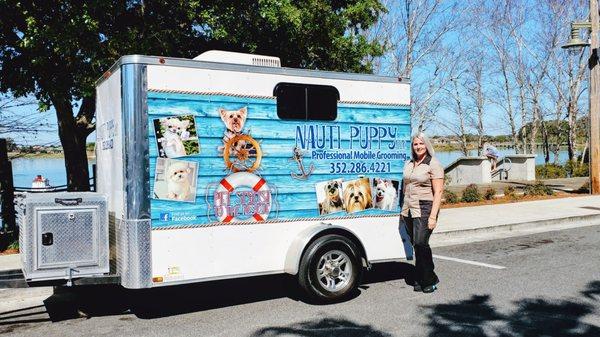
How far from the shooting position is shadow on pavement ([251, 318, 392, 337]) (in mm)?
5379

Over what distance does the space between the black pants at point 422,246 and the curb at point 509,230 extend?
3.84 m

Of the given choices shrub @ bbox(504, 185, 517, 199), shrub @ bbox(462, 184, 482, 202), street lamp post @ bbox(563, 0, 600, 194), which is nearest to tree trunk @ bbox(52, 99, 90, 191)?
shrub @ bbox(462, 184, 482, 202)

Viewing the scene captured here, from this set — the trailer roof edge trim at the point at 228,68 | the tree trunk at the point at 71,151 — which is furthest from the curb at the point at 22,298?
the tree trunk at the point at 71,151

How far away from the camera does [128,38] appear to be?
31.4ft

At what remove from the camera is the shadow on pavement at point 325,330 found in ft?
17.6

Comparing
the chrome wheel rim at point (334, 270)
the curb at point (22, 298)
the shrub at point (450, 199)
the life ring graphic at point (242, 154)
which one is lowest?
the curb at point (22, 298)

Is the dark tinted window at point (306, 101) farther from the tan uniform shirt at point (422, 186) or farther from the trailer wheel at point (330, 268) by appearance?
the trailer wheel at point (330, 268)

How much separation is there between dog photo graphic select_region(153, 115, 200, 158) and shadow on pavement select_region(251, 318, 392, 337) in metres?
1.93

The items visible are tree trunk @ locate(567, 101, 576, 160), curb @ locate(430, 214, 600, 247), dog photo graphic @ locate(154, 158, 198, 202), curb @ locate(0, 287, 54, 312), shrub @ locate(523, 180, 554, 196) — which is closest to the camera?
dog photo graphic @ locate(154, 158, 198, 202)

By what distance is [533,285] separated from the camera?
282 inches

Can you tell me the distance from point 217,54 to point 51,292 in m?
3.75

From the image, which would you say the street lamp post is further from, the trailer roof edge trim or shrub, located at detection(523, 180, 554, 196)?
the trailer roof edge trim

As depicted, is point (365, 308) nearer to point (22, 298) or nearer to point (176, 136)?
point (176, 136)

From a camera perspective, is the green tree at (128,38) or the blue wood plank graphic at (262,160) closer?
the blue wood plank graphic at (262,160)
